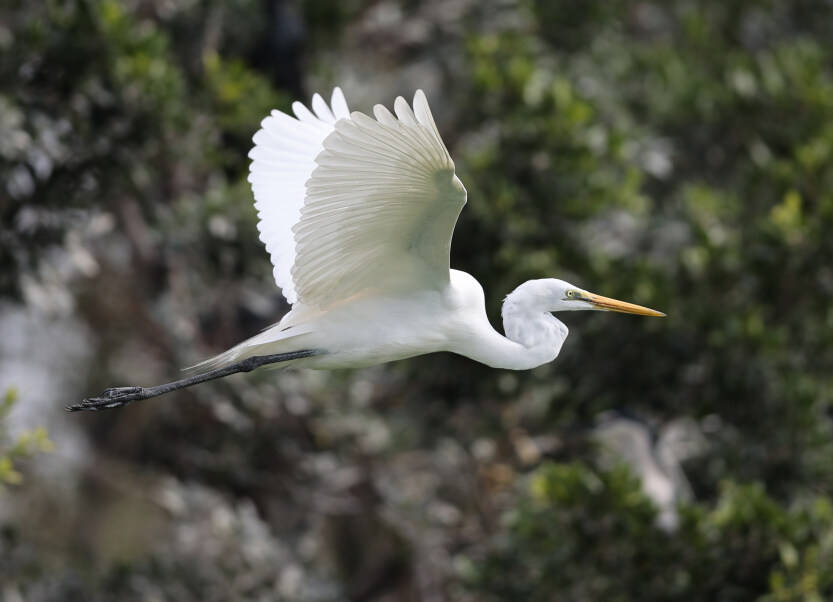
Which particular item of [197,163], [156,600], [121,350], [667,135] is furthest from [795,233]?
[121,350]

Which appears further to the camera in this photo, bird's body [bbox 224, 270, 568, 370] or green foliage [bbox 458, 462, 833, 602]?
green foliage [bbox 458, 462, 833, 602]

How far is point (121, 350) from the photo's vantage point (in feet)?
26.9

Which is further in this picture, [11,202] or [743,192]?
[743,192]

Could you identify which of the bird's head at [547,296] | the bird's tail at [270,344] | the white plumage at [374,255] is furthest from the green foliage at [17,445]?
the bird's head at [547,296]

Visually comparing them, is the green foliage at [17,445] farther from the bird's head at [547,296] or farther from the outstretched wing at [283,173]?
the bird's head at [547,296]

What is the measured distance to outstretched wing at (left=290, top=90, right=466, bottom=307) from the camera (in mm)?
2756

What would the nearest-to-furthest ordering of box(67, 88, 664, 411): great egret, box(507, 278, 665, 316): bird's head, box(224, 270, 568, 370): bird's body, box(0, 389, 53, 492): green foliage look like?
box(67, 88, 664, 411): great egret
box(224, 270, 568, 370): bird's body
box(507, 278, 665, 316): bird's head
box(0, 389, 53, 492): green foliage

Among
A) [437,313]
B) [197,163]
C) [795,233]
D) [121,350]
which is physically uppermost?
[121,350]

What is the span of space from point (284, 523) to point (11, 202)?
2.39 meters

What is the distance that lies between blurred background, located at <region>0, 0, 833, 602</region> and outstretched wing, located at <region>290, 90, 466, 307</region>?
2176 millimetres

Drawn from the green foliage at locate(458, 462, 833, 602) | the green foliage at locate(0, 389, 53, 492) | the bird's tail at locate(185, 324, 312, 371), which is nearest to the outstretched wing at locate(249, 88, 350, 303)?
the bird's tail at locate(185, 324, 312, 371)

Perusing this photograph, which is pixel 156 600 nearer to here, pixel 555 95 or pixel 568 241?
pixel 568 241

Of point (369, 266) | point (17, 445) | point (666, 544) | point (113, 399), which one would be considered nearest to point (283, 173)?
point (369, 266)

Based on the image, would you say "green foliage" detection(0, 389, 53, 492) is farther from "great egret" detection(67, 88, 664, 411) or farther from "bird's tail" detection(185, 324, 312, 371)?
"bird's tail" detection(185, 324, 312, 371)
